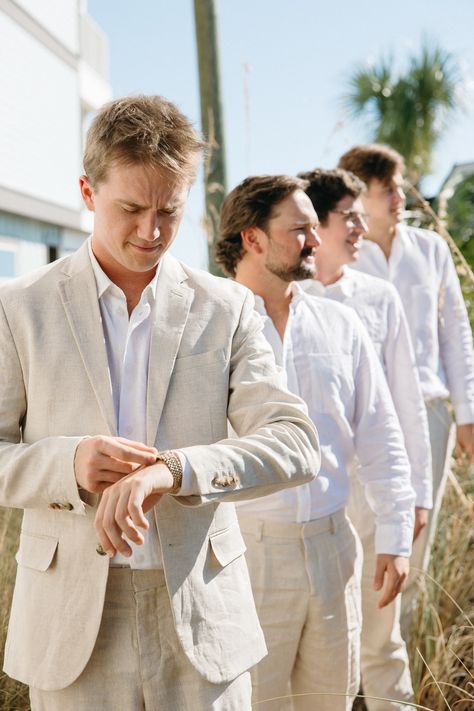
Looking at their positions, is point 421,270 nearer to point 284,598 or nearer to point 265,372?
point 284,598

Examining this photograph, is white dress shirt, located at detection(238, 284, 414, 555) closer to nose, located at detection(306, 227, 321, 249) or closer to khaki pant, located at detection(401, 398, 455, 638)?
nose, located at detection(306, 227, 321, 249)

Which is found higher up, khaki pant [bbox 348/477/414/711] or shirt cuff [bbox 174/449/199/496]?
shirt cuff [bbox 174/449/199/496]

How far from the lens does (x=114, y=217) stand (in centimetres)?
190

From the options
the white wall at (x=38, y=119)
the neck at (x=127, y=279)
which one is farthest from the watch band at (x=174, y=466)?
the white wall at (x=38, y=119)

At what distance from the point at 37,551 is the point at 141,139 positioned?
865mm

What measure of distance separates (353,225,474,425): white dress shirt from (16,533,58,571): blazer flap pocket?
247cm

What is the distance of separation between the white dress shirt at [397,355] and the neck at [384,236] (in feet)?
2.40

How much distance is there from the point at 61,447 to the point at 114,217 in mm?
489

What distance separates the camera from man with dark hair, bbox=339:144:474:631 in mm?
4113

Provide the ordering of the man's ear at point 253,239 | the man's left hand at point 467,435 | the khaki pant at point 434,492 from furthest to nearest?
the man's left hand at point 467,435, the khaki pant at point 434,492, the man's ear at point 253,239

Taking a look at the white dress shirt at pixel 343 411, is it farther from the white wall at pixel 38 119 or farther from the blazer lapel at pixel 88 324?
the white wall at pixel 38 119

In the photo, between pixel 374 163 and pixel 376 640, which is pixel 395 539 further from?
pixel 374 163

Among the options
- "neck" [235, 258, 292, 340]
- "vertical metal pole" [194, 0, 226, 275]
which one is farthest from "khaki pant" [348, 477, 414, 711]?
"vertical metal pole" [194, 0, 226, 275]

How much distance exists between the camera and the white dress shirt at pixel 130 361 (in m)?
1.91
